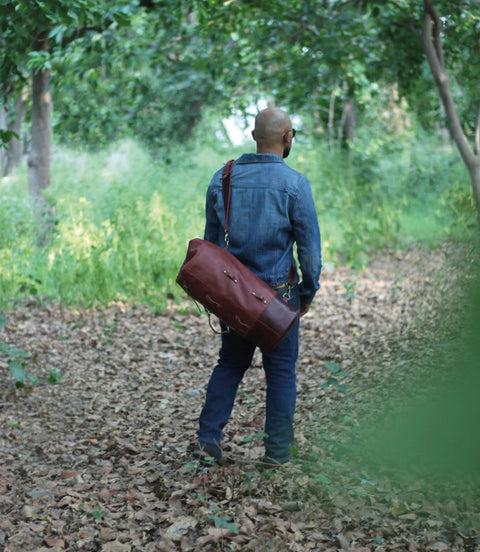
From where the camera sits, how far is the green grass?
7.41 metres

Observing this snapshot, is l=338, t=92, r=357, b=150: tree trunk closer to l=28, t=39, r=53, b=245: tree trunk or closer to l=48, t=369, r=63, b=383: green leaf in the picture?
l=28, t=39, r=53, b=245: tree trunk

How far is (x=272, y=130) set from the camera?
3.23 m

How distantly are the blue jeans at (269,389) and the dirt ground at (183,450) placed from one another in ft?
0.49

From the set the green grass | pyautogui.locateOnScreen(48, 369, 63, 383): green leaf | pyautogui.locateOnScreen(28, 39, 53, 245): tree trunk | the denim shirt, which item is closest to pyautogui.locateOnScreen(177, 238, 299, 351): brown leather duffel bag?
the denim shirt

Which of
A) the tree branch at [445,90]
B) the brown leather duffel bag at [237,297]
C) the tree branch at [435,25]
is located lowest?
the brown leather duffel bag at [237,297]

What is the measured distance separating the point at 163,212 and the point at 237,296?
5764 mm

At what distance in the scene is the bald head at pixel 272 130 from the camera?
3.22 m

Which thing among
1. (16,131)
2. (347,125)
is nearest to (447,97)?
(347,125)

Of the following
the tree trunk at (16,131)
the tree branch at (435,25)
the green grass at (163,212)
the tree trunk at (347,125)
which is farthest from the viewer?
the tree trunk at (16,131)

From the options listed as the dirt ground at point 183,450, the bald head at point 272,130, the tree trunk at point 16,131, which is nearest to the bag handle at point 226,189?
the bald head at point 272,130

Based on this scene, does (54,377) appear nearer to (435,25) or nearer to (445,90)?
(445,90)

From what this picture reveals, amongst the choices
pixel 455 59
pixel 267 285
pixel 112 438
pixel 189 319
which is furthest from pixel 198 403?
pixel 455 59

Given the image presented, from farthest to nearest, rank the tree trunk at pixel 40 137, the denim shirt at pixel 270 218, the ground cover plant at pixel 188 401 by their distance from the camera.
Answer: the tree trunk at pixel 40 137 → the denim shirt at pixel 270 218 → the ground cover plant at pixel 188 401

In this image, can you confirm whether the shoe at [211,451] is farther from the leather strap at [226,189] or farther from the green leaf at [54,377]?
the green leaf at [54,377]
